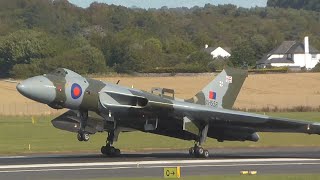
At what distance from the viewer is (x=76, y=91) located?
107 ft

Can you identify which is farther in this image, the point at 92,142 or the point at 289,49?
the point at 289,49

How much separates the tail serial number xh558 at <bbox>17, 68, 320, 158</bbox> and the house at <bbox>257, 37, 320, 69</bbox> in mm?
116534

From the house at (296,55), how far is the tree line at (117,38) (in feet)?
9.25

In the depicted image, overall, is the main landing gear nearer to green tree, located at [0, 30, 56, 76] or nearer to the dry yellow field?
the dry yellow field

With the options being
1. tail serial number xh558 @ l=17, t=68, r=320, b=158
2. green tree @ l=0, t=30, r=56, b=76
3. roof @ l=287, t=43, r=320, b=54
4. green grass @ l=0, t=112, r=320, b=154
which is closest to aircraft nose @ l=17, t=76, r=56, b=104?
A: tail serial number xh558 @ l=17, t=68, r=320, b=158

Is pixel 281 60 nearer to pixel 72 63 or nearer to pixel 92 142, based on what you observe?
→ pixel 72 63

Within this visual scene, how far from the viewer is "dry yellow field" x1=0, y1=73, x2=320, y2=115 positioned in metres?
81.8

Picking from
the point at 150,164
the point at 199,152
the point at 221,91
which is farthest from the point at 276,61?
the point at 150,164

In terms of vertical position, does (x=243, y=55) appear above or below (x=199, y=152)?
above

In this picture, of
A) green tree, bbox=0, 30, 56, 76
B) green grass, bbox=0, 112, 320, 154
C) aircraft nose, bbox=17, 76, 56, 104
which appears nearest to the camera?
aircraft nose, bbox=17, 76, 56, 104

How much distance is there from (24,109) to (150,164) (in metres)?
50.0

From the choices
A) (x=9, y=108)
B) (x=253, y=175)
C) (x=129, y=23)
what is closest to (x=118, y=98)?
(x=253, y=175)

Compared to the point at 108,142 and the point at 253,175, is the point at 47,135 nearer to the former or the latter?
the point at 108,142

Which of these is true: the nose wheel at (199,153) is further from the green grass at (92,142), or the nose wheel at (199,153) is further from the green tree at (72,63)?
the green tree at (72,63)
